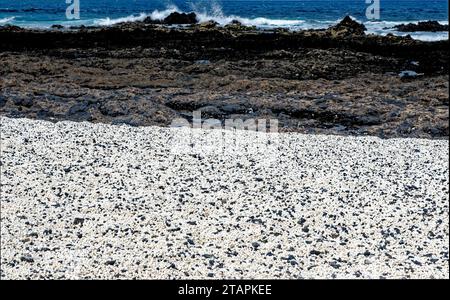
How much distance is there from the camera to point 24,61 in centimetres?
1355

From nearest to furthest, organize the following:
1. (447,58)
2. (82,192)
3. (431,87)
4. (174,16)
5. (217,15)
A: (82,192) → (431,87) → (447,58) → (174,16) → (217,15)

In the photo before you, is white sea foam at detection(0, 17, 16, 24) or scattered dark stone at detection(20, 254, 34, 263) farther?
white sea foam at detection(0, 17, 16, 24)

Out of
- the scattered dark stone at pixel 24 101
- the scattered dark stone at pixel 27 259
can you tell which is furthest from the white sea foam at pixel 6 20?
the scattered dark stone at pixel 27 259

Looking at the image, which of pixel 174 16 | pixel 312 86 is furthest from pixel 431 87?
pixel 174 16

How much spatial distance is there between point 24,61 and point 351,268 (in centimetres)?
1089

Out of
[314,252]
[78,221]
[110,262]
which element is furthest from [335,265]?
[78,221]

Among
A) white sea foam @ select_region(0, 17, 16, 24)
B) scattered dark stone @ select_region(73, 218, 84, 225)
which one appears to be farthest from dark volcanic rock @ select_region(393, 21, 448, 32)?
white sea foam @ select_region(0, 17, 16, 24)

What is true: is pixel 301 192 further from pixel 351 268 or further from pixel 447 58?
pixel 447 58

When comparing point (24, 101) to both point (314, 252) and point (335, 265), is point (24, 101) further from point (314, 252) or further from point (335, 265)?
point (335, 265)

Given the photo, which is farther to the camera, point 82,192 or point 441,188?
point 441,188

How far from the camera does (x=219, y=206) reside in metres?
6.02

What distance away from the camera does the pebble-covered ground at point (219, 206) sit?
485 centimetres

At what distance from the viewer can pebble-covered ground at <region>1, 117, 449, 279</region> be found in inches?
191

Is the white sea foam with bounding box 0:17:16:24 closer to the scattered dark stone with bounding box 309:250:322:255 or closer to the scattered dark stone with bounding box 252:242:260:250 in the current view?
the scattered dark stone with bounding box 252:242:260:250
